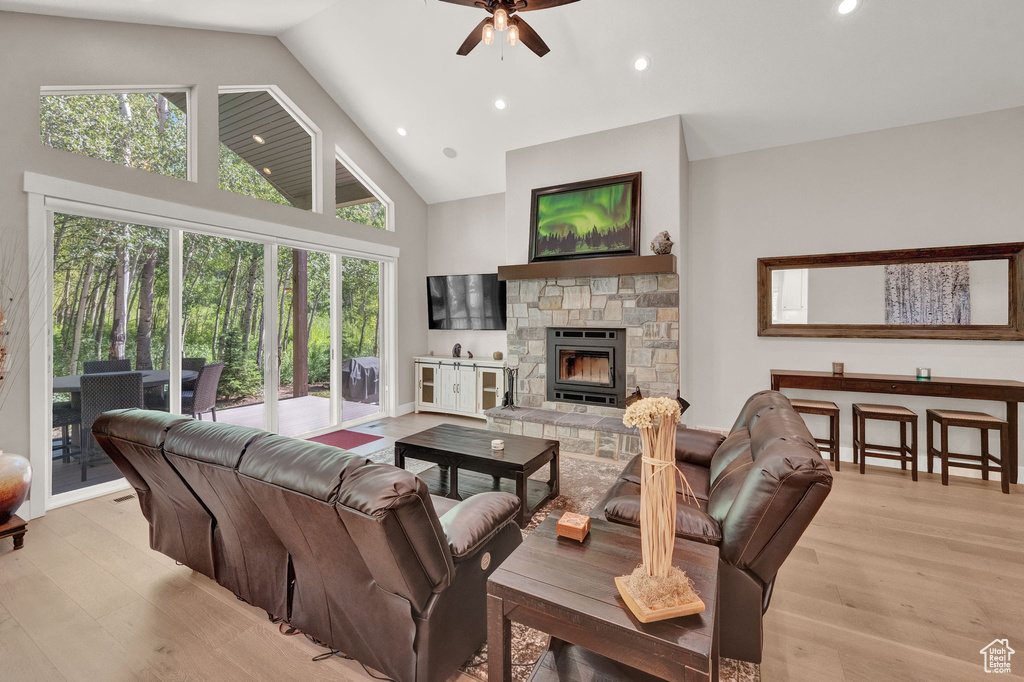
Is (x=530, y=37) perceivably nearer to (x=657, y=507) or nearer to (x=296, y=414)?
(x=657, y=507)

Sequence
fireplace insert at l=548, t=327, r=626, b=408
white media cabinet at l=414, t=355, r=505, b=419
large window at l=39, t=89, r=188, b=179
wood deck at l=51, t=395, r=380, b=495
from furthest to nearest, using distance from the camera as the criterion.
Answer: white media cabinet at l=414, t=355, r=505, b=419, fireplace insert at l=548, t=327, r=626, b=408, wood deck at l=51, t=395, r=380, b=495, large window at l=39, t=89, r=188, b=179

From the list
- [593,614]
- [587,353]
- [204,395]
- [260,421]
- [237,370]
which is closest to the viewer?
[593,614]

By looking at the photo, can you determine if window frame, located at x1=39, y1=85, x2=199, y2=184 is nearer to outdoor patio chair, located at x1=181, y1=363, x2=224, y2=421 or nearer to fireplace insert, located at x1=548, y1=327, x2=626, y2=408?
outdoor patio chair, located at x1=181, y1=363, x2=224, y2=421

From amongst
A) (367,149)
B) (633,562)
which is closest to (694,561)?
(633,562)

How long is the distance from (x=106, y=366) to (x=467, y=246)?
4.33 metres

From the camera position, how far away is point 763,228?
15.2 feet

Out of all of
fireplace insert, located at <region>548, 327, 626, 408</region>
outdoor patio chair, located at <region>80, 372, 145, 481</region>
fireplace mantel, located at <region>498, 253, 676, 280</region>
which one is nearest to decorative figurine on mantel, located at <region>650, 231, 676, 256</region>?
fireplace mantel, located at <region>498, 253, 676, 280</region>

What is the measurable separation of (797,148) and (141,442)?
5.87m

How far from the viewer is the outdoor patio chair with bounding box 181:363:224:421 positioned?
3997 mm

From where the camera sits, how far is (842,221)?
4.29 meters

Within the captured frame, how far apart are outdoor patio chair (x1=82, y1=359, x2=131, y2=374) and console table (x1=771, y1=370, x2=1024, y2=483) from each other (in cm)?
584

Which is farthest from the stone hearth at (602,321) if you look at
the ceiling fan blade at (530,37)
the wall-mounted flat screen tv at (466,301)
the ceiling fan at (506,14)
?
the ceiling fan at (506,14)

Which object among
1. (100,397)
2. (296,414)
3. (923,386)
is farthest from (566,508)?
(100,397)

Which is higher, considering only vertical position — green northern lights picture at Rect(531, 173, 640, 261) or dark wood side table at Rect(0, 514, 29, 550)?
green northern lights picture at Rect(531, 173, 640, 261)
